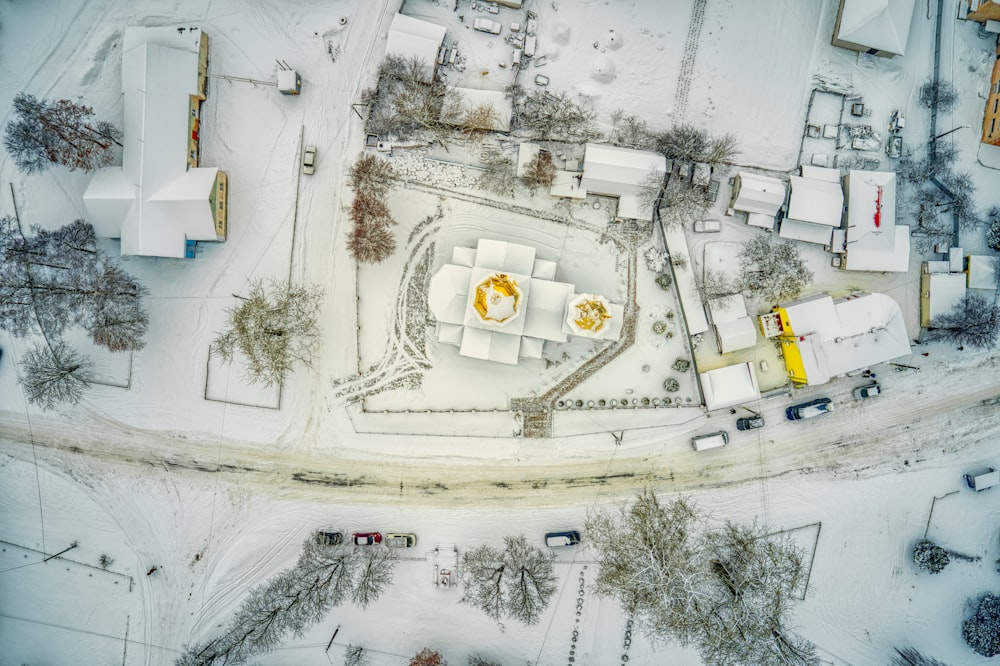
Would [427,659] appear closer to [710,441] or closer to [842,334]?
[710,441]

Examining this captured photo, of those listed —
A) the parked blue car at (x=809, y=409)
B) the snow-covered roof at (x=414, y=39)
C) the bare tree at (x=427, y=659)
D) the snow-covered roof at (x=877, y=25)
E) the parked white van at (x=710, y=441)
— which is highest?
the snow-covered roof at (x=877, y=25)

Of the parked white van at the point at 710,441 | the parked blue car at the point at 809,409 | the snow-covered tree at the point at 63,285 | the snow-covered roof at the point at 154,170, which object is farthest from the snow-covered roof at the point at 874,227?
the snow-covered tree at the point at 63,285

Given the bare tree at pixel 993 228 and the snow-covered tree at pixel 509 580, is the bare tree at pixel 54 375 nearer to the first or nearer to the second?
the snow-covered tree at pixel 509 580

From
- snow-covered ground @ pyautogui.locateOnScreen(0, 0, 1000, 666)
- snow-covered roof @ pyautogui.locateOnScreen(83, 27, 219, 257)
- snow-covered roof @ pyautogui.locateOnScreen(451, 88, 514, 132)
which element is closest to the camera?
snow-covered roof @ pyautogui.locateOnScreen(83, 27, 219, 257)

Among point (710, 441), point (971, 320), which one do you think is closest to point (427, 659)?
point (710, 441)

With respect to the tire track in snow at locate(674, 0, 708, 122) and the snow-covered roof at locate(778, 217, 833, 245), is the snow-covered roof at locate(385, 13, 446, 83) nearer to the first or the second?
the tire track in snow at locate(674, 0, 708, 122)

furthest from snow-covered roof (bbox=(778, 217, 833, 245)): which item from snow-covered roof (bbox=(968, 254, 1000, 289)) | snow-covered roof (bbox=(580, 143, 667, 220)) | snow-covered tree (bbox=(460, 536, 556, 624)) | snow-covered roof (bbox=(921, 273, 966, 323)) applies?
snow-covered tree (bbox=(460, 536, 556, 624))
